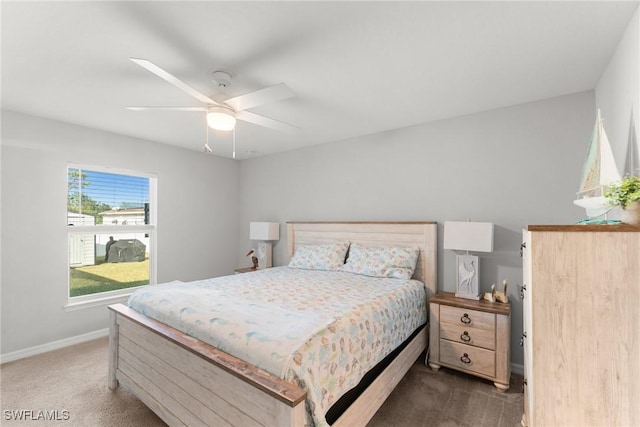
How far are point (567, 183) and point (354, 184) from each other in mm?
2124

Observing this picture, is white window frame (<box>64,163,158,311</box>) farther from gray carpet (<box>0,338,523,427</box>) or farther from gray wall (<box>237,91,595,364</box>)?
gray wall (<box>237,91,595,364</box>)

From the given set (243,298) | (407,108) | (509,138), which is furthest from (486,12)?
(243,298)

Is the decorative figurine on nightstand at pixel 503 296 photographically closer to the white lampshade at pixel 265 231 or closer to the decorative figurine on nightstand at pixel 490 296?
the decorative figurine on nightstand at pixel 490 296

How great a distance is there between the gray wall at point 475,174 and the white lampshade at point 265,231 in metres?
0.63

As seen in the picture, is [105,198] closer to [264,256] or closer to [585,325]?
[264,256]

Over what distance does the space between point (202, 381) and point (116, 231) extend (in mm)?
3006

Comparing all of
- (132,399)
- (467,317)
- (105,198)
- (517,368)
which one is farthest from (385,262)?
(105,198)

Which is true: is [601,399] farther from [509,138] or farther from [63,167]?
[63,167]

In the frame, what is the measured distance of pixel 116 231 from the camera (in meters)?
3.69

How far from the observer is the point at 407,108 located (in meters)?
2.75

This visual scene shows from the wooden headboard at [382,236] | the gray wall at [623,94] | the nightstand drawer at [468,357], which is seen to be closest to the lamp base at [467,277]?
the wooden headboard at [382,236]

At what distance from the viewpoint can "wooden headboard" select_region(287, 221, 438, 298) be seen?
119 inches

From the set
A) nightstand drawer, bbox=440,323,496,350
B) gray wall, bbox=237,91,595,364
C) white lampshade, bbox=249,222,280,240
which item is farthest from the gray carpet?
white lampshade, bbox=249,222,280,240

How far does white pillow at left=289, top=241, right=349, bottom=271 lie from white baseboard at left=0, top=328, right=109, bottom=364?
2.46 meters
